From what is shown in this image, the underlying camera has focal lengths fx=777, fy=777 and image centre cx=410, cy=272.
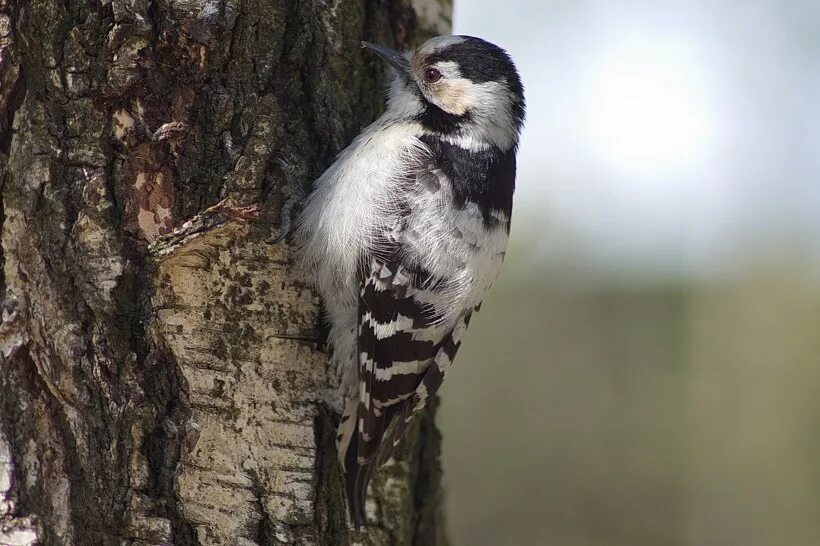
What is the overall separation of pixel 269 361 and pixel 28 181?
2.39 feet

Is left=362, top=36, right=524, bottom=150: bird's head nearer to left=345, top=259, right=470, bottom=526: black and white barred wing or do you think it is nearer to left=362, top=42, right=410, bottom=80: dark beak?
left=362, top=42, right=410, bottom=80: dark beak

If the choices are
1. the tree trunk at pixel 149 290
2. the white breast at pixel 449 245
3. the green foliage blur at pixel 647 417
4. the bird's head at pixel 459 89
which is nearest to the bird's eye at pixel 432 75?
the bird's head at pixel 459 89

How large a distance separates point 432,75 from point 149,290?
4.00 ft

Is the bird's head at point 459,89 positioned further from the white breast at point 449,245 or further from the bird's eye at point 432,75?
the white breast at point 449,245

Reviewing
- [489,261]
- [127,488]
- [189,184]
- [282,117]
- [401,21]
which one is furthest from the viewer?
[401,21]

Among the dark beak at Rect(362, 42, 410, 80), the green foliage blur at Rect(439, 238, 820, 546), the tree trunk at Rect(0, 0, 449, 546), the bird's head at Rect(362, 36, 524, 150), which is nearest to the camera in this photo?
the tree trunk at Rect(0, 0, 449, 546)

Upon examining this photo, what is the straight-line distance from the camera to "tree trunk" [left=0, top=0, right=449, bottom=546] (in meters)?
1.84

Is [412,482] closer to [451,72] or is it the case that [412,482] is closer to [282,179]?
[282,179]

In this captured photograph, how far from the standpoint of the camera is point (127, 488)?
185 centimetres

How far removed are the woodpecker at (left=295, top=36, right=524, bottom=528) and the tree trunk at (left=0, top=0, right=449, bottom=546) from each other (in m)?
0.19

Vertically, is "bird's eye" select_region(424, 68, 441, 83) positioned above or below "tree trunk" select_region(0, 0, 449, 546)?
above

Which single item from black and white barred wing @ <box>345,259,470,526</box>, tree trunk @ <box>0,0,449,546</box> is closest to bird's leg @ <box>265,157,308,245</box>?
tree trunk @ <box>0,0,449,546</box>

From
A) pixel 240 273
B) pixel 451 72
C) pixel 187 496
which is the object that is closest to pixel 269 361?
pixel 240 273

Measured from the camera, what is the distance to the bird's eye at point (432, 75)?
259cm
